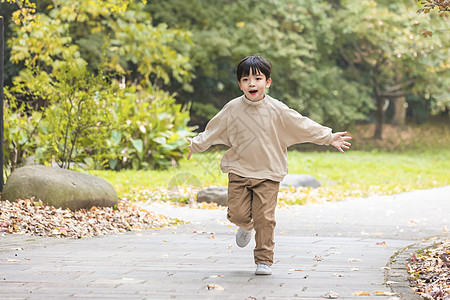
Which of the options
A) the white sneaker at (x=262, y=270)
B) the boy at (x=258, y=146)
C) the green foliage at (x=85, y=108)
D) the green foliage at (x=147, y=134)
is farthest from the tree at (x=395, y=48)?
the white sneaker at (x=262, y=270)

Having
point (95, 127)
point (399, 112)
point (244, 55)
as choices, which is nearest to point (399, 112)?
point (399, 112)

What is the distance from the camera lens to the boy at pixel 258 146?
5379 millimetres

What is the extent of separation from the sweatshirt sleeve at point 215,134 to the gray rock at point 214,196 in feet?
17.8

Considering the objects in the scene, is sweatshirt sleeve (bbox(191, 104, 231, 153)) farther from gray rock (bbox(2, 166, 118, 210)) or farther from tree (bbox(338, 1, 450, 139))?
tree (bbox(338, 1, 450, 139))

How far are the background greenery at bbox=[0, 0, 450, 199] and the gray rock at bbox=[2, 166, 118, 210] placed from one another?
465cm

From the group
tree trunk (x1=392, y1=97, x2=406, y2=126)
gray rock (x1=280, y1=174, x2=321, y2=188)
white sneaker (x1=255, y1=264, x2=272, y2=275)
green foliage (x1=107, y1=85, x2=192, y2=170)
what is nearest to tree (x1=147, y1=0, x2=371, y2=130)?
tree trunk (x1=392, y1=97, x2=406, y2=126)

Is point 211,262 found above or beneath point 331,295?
beneath

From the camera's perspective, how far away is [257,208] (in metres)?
5.42

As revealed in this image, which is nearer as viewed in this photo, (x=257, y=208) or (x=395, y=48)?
(x=257, y=208)

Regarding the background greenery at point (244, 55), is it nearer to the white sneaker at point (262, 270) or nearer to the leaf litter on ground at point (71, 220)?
the leaf litter on ground at point (71, 220)

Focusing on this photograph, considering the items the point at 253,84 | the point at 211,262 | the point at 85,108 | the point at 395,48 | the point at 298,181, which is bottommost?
the point at 298,181

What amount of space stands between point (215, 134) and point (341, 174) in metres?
12.3

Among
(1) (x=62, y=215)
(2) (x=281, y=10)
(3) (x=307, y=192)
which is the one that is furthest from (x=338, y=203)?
(2) (x=281, y=10)

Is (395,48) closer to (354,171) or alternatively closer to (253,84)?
(354,171)
